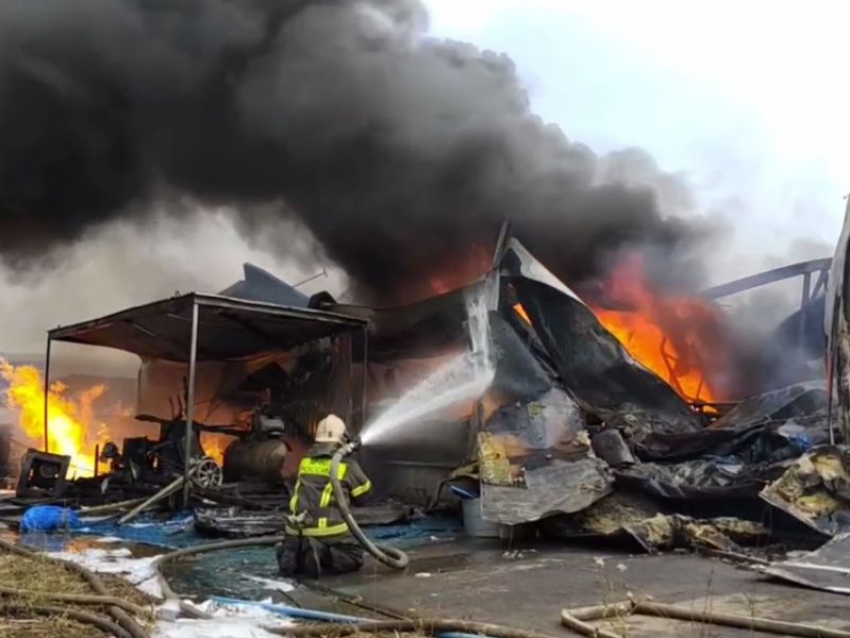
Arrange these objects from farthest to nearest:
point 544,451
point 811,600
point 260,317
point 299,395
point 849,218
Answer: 1. point 299,395
2. point 260,317
3. point 544,451
4. point 849,218
5. point 811,600

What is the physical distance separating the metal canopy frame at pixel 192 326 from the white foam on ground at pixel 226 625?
446cm

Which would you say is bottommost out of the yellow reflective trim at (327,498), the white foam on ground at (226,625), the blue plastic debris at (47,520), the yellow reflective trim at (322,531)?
the white foam on ground at (226,625)

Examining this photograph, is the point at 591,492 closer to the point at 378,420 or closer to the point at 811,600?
the point at 811,600

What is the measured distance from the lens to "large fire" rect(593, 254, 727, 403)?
11852 mm

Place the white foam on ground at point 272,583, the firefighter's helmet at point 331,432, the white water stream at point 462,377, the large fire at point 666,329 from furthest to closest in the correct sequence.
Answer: the large fire at point 666,329 → the white water stream at point 462,377 → the firefighter's helmet at point 331,432 → the white foam on ground at point 272,583

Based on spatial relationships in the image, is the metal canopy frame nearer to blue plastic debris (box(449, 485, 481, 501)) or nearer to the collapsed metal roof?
the collapsed metal roof

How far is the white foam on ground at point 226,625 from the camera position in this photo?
136 inches

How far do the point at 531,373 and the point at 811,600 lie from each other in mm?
4875

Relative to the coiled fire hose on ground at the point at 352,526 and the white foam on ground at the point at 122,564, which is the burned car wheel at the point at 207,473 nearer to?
the white foam on ground at the point at 122,564

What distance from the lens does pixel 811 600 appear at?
179 inches

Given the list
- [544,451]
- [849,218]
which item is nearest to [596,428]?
[544,451]

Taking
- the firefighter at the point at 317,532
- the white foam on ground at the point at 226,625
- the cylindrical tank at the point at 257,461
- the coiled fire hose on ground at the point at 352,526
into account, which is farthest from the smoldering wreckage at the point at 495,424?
the white foam on ground at the point at 226,625

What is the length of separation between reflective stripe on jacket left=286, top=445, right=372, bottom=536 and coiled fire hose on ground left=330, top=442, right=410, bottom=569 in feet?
0.20

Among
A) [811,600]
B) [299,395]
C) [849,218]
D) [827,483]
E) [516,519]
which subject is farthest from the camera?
[299,395]
